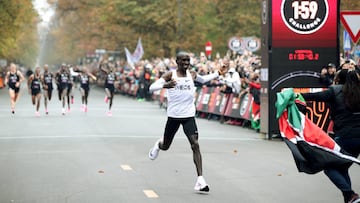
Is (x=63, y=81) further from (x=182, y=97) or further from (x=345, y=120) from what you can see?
(x=345, y=120)

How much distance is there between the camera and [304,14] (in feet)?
63.0

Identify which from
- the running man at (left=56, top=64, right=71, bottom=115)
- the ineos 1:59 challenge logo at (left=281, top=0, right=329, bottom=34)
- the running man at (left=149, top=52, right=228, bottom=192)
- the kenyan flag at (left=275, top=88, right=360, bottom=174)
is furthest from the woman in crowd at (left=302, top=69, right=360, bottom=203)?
the running man at (left=56, top=64, right=71, bottom=115)

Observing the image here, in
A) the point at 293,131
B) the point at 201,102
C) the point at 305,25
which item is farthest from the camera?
the point at 201,102

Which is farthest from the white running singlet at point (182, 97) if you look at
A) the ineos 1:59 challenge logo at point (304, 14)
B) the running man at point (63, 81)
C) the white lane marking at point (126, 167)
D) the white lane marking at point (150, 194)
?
the running man at point (63, 81)

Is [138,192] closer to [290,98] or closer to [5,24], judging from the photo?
[290,98]

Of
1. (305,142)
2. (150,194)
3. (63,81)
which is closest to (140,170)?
(150,194)

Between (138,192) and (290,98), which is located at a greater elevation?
(290,98)

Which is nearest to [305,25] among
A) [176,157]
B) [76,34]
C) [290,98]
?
[176,157]

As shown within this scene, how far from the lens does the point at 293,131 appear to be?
9.80 meters

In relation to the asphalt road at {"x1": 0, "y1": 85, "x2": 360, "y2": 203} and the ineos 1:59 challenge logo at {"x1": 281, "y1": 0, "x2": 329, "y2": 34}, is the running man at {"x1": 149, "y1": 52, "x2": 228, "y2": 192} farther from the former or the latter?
the ineos 1:59 challenge logo at {"x1": 281, "y1": 0, "x2": 329, "y2": 34}

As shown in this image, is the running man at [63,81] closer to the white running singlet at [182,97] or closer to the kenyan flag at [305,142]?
the white running singlet at [182,97]

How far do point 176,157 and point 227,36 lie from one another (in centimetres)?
4091

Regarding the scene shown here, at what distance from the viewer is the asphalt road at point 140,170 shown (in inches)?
419

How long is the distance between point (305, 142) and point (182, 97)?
7.96 ft
